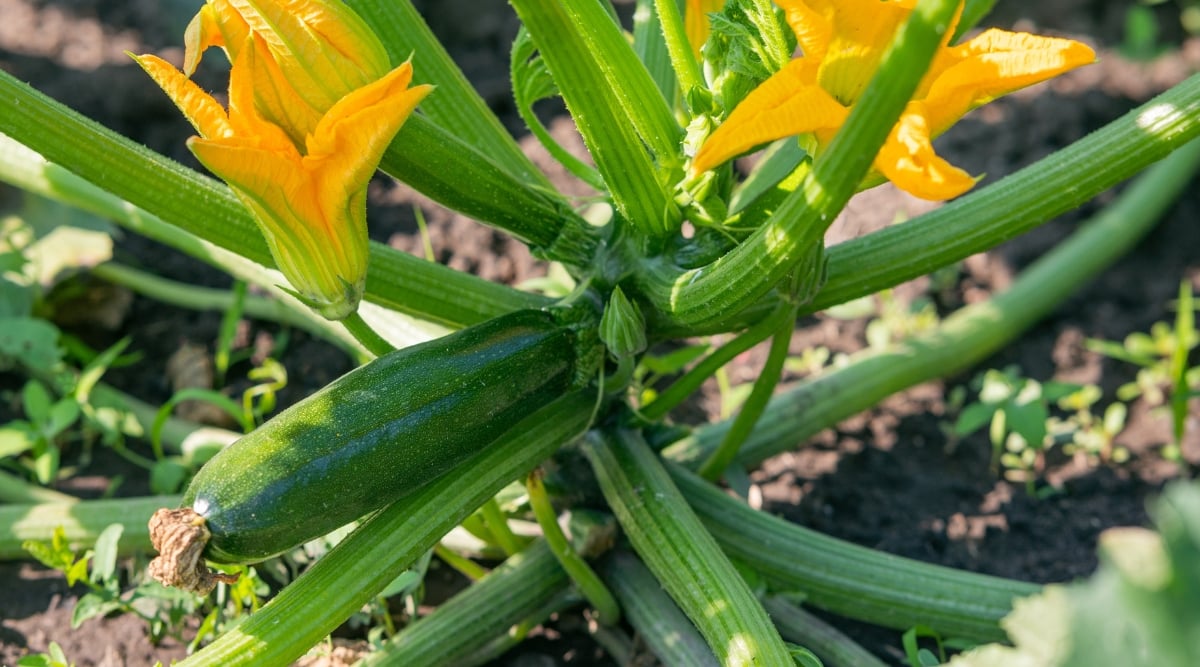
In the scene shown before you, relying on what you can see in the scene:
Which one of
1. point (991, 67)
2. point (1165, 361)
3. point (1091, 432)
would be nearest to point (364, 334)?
point (991, 67)

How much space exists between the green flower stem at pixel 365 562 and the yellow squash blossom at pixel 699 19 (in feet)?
2.11

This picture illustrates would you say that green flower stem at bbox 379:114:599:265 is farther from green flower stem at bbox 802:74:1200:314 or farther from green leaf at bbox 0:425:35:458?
green leaf at bbox 0:425:35:458

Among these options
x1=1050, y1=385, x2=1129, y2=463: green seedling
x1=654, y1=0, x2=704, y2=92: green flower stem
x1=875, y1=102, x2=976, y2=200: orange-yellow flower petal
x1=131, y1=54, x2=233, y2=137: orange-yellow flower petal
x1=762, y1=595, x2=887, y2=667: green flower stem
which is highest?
x1=131, y1=54, x2=233, y2=137: orange-yellow flower petal

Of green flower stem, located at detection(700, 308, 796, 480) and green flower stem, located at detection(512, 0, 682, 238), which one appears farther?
green flower stem, located at detection(700, 308, 796, 480)

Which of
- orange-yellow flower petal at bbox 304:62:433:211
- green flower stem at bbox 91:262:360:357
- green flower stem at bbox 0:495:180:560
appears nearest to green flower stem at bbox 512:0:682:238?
orange-yellow flower petal at bbox 304:62:433:211

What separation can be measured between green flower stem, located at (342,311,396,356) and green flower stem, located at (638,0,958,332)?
390 millimetres

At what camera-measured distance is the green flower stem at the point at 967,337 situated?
2389 millimetres

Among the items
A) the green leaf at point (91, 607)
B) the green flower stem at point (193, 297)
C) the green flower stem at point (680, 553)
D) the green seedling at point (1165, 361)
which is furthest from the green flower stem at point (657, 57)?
the green leaf at point (91, 607)

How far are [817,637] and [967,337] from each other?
0.92 m

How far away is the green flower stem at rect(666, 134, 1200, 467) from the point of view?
2389 mm

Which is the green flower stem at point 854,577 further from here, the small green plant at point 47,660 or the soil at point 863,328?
the small green plant at point 47,660

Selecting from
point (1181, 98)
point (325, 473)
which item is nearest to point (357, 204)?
point (325, 473)

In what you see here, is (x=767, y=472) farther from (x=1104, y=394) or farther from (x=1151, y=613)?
(x=1151, y=613)

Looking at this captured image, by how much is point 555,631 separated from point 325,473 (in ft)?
2.51
